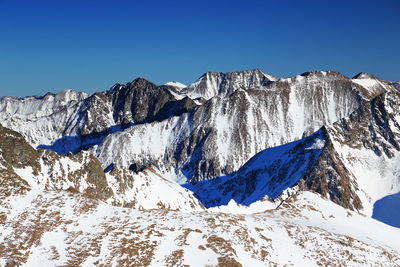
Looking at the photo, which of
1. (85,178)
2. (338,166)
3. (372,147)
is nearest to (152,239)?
(85,178)

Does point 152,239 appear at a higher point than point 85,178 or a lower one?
lower

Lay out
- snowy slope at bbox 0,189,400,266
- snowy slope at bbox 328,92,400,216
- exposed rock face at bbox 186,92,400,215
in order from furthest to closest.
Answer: snowy slope at bbox 328,92,400,216 < exposed rock face at bbox 186,92,400,215 < snowy slope at bbox 0,189,400,266

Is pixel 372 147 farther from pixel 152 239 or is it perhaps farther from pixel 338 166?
pixel 152 239

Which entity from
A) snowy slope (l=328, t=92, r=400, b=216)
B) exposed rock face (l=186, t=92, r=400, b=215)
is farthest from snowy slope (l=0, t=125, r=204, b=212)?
snowy slope (l=328, t=92, r=400, b=216)

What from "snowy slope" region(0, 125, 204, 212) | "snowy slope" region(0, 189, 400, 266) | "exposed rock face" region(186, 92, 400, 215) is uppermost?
"exposed rock face" region(186, 92, 400, 215)

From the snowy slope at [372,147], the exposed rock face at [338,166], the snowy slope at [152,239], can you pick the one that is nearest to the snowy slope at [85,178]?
the snowy slope at [152,239]

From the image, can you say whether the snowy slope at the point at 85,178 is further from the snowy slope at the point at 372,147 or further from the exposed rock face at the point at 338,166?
the snowy slope at the point at 372,147

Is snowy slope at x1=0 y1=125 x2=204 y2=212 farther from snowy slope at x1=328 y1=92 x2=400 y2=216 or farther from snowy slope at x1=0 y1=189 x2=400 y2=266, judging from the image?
snowy slope at x1=328 y1=92 x2=400 y2=216

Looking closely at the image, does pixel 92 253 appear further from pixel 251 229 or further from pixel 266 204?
pixel 266 204
